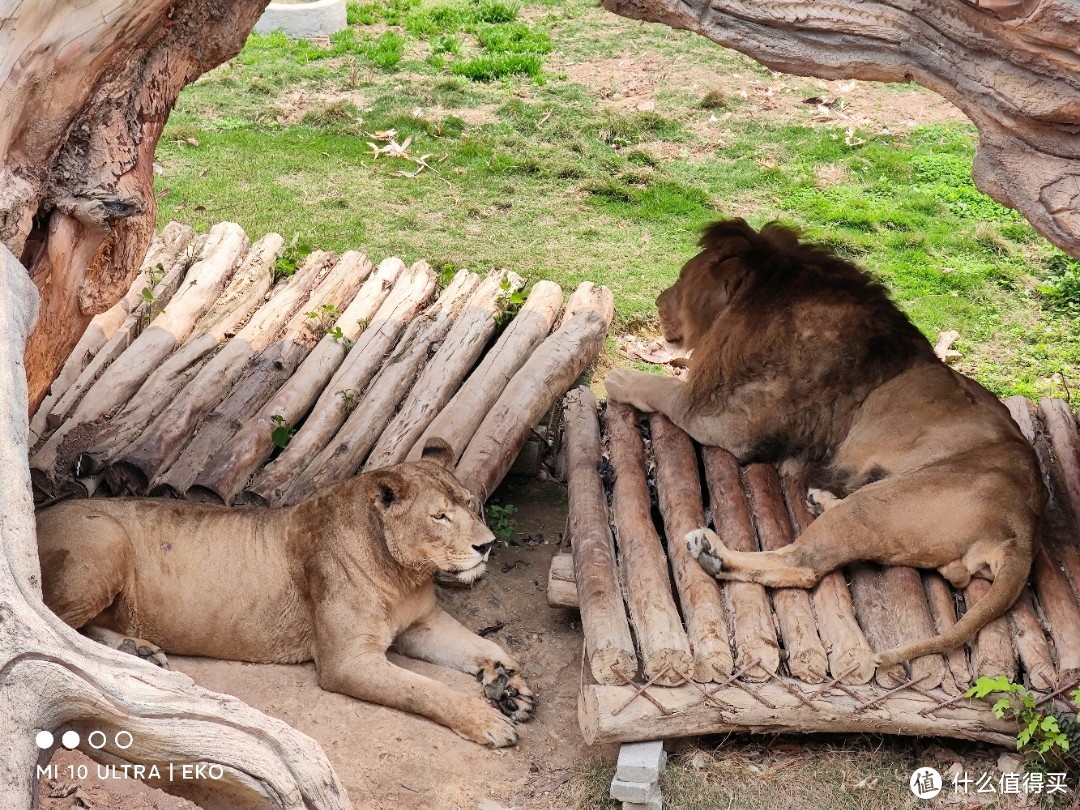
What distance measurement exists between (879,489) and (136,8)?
420 centimetres

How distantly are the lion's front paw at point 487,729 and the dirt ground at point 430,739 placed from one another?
0.04 m

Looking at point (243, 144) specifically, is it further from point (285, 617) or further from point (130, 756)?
point (130, 756)

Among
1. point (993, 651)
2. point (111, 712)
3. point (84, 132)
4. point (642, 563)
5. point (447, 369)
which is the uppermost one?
point (84, 132)

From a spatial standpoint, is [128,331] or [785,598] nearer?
[785,598]

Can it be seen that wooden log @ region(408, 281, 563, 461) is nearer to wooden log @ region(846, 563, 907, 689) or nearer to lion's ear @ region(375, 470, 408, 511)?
lion's ear @ region(375, 470, 408, 511)

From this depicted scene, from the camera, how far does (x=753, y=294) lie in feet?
24.2

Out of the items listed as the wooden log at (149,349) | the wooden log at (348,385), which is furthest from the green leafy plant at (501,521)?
the wooden log at (149,349)

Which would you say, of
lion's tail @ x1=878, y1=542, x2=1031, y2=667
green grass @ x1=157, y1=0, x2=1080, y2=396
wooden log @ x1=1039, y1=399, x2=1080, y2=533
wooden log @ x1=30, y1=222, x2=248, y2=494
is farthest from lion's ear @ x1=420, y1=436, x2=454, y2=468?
green grass @ x1=157, y1=0, x2=1080, y2=396

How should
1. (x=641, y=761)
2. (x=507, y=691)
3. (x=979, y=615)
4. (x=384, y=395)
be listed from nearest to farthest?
(x=641, y=761) → (x=979, y=615) → (x=507, y=691) → (x=384, y=395)

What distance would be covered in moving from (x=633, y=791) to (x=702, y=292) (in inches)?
135

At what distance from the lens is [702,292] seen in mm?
7680

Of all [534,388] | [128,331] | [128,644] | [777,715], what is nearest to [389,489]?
[128,644]

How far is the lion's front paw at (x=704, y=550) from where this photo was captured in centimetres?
621

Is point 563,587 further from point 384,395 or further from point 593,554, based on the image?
point 384,395
